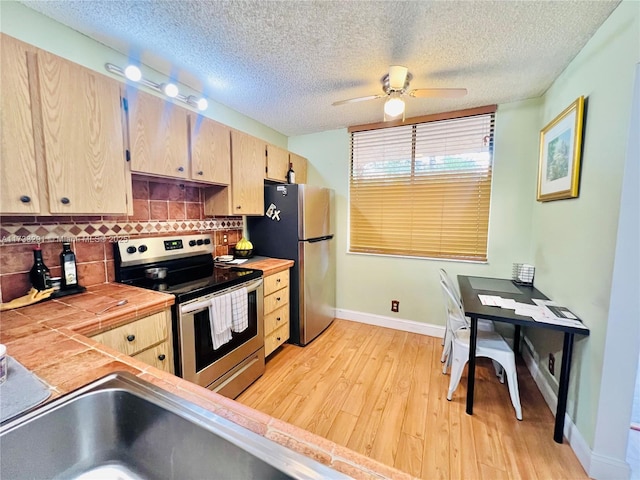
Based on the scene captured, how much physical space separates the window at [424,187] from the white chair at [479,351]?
0.90 meters

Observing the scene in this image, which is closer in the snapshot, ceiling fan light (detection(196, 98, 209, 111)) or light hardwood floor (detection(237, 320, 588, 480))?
light hardwood floor (detection(237, 320, 588, 480))

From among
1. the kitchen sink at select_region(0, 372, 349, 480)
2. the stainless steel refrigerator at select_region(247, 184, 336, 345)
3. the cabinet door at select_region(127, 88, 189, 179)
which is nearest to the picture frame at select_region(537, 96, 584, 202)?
the stainless steel refrigerator at select_region(247, 184, 336, 345)

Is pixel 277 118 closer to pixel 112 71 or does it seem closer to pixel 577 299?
pixel 112 71

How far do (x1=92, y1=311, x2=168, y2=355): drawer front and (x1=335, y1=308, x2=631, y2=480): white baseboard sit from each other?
2.33 meters

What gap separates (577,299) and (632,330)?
32cm

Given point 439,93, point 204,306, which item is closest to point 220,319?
point 204,306

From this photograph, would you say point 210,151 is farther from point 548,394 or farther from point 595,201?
point 548,394

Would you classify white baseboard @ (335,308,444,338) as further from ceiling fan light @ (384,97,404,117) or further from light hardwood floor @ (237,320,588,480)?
ceiling fan light @ (384,97,404,117)

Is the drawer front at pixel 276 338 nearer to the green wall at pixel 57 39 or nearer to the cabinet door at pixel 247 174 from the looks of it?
the cabinet door at pixel 247 174

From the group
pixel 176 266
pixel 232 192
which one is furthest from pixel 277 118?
pixel 176 266

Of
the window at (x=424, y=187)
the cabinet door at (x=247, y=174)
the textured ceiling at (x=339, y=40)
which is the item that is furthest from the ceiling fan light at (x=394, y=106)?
the cabinet door at (x=247, y=174)

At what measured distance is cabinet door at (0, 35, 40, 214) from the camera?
1069 millimetres

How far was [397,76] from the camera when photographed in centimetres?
180

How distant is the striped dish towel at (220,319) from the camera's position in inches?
65.0
